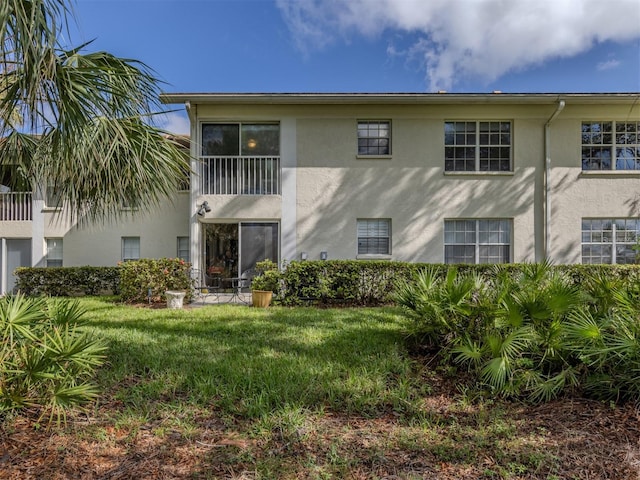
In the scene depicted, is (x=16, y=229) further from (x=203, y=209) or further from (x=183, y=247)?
(x=203, y=209)

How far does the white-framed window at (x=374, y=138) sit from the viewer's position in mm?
11492

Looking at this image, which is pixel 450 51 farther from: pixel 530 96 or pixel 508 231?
pixel 508 231

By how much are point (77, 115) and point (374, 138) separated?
30.3 ft

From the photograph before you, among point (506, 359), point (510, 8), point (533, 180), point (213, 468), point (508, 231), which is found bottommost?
point (213, 468)

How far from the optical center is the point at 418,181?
11.3 m

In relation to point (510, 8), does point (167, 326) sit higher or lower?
lower

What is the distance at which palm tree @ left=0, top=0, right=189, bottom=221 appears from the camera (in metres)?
3.47

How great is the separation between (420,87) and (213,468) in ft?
39.1

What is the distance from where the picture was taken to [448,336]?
4.85 meters

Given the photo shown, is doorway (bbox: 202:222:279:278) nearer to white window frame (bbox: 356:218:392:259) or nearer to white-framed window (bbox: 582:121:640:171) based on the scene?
white window frame (bbox: 356:218:392:259)

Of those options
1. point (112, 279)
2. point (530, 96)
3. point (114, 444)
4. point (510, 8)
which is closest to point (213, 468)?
point (114, 444)

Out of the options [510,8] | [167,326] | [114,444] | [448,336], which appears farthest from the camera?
[510,8]

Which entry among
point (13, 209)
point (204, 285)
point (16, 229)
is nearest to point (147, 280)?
point (204, 285)

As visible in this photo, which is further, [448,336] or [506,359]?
[448,336]
